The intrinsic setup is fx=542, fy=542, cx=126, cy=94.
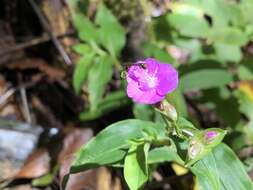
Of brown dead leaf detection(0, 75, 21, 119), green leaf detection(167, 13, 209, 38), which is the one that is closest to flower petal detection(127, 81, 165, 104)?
green leaf detection(167, 13, 209, 38)

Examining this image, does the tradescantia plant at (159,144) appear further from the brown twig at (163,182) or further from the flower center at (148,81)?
the brown twig at (163,182)

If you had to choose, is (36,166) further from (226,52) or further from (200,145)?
(200,145)

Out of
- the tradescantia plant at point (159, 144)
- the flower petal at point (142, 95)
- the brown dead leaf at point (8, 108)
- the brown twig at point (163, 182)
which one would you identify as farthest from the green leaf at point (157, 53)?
the flower petal at point (142, 95)

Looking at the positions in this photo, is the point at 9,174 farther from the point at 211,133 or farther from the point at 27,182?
the point at 211,133

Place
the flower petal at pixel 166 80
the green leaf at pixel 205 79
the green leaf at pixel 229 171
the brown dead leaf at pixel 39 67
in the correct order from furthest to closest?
the brown dead leaf at pixel 39 67 < the green leaf at pixel 205 79 < the green leaf at pixel 229 171 < the flower petal at pixel 166 80

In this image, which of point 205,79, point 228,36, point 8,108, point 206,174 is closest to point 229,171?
point 206,174

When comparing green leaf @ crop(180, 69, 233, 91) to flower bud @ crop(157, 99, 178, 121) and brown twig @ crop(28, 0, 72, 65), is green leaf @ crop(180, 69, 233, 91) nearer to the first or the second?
brown twig @ crop(28, 0, 72, 65)

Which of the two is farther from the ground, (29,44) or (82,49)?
(82,49)
